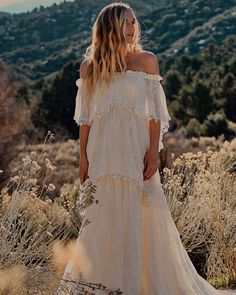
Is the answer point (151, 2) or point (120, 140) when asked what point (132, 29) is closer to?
point (120, 140)

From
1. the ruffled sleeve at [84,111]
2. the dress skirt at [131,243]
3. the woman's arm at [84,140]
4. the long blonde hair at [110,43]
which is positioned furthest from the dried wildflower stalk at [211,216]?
the long blonde hair at [110,43]

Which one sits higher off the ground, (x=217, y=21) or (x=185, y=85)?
(x=185, y=85)

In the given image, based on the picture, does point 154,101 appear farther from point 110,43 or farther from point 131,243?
point 131,243

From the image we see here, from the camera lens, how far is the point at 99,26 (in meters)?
4.41

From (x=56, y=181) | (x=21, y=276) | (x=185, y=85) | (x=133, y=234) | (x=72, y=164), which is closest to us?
(x=21, y=276)

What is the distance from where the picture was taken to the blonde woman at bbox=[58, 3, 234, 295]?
4367 mm

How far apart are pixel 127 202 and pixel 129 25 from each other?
3.69 feet

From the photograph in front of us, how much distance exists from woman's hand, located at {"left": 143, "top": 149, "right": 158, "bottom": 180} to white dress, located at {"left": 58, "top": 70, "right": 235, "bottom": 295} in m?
0.05

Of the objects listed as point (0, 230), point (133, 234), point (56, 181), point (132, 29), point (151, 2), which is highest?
point (132, 29)

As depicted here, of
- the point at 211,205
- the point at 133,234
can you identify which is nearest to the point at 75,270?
the point at 133,234

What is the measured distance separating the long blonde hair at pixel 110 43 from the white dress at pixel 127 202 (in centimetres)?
8

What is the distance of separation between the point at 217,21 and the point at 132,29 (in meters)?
58.4

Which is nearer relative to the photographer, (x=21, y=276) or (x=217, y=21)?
(x=21, y=276)

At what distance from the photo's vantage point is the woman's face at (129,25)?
14.3 ft
